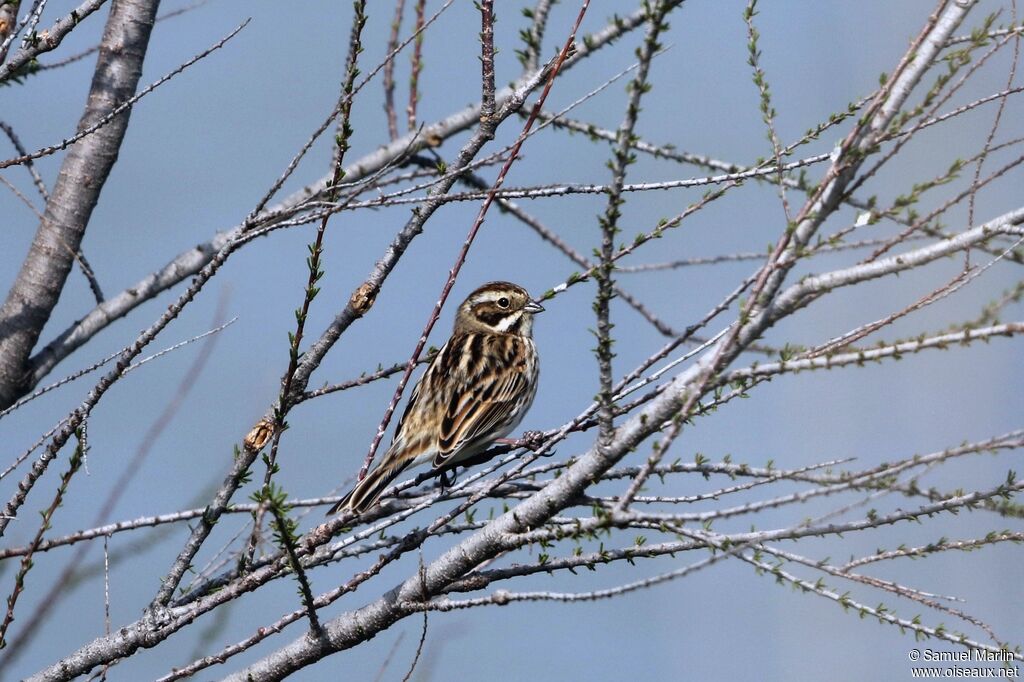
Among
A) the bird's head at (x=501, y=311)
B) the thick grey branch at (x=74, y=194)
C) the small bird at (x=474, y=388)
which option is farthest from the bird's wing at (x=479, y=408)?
the thick grey branch at (x=74, y=194)

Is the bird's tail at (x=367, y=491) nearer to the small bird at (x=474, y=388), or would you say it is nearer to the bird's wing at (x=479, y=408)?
the small bird at (x=474, y=388)

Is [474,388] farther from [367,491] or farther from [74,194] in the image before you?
[74,194]

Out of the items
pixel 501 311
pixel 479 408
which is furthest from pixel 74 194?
pixel 501 311

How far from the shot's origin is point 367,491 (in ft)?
13.8

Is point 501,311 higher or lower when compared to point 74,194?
higher

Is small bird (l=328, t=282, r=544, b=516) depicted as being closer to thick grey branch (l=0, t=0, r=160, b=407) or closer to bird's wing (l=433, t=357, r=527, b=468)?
bird's wing (l=433, t=357, r=527, b=468)

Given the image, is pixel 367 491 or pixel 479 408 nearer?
pixel 367 491

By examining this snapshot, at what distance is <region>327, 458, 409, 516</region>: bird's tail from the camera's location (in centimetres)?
382

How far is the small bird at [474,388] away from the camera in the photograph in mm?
5266

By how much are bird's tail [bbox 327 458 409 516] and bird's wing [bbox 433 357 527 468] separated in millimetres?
317

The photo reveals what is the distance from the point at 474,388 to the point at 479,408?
0.66ft

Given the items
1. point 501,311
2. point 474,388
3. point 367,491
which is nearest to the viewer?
point 367,491

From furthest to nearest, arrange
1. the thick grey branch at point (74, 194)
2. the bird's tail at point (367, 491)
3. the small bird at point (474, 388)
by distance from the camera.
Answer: the small bird at point (474, 388) → the thick grey branch at point (74, 194) → the bird's tail at point (367, 491)

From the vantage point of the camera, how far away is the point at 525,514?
3119 mm
